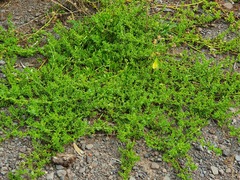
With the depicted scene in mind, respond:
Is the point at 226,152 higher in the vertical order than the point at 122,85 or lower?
lower

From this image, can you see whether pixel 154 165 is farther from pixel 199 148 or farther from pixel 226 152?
pixel 226 152

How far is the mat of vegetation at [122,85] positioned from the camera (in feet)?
10.3

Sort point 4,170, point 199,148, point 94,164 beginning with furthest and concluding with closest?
point 199,148, point 94,164, point 4,170

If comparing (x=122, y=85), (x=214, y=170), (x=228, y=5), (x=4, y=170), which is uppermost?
(x=228, y=5)

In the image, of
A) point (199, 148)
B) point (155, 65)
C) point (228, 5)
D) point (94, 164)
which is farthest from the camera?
point (228, 5)

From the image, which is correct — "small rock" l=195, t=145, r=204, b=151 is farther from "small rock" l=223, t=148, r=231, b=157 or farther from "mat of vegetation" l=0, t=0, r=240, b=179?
"small rock" l=223, t=148, r=231, b=157

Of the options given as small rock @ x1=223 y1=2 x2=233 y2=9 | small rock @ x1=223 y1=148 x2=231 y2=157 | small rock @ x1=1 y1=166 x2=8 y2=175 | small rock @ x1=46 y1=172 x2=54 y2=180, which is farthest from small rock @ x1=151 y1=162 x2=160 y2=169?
small rock @ x1=223 y1=2 x2=233 y2=9

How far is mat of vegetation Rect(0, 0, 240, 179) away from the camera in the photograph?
313cm

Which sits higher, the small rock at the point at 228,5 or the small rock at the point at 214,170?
the small rock at the point at 228,5

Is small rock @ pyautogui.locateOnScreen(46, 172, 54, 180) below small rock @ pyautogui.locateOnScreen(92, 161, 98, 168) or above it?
above

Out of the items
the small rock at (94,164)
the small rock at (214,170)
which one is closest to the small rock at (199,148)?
the small rock at (214,170)

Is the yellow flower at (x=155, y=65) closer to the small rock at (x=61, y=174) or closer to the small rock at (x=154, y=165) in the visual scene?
the small rock at (x=154, y=165)

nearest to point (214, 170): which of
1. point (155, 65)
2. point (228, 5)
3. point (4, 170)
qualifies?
point (155, 65)

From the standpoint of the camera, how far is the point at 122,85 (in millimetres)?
3457
